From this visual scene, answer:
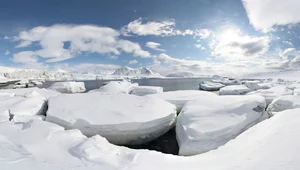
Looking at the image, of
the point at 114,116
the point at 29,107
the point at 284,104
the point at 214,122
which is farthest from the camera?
the point at 284,104

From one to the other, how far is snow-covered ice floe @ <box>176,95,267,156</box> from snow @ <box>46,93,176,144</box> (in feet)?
3.19

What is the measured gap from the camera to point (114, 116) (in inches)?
259

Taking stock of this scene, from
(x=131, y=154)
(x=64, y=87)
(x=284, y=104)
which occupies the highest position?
(x=284, y=104)

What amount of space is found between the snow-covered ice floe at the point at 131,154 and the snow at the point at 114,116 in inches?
60.6

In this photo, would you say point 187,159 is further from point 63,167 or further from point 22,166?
point 22,166

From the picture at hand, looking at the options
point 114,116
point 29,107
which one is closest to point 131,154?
point 114,116

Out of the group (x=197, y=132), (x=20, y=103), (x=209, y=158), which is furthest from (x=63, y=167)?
(x=20, y=103)

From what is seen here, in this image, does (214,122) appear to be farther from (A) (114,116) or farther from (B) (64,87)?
(B) (64,87)

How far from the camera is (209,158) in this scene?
3.84 metres

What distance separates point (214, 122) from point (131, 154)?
324cm

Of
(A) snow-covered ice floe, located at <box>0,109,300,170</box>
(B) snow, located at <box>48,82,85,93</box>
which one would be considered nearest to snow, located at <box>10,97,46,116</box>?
(A) snow-covered ice floe, located at <box>0,109,300,170</box>

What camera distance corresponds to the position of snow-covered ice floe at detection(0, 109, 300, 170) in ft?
10.2

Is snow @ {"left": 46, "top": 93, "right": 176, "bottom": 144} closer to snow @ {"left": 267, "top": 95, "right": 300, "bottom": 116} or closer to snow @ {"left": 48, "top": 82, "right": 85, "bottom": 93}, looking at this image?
snow @ {"left": 267, "top": 95, "right": 300, "bottom": 116}

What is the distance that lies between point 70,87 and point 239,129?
2484 cm
